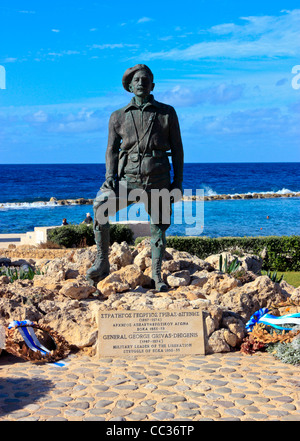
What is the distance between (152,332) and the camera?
5.57 metres

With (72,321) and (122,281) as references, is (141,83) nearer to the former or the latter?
(122,281)

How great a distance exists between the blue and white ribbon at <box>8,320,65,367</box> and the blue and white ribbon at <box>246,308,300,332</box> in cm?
236

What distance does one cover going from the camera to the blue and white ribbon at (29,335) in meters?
5.46

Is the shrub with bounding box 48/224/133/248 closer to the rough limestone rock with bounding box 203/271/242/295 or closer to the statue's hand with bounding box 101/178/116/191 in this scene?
the rough limestone rock with bounding box 203/271/242/295

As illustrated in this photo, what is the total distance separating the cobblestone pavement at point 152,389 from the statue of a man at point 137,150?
1.87 m

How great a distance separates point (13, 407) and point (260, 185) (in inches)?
2772

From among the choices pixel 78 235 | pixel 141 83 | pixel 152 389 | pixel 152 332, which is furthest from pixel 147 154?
pixel 78 235

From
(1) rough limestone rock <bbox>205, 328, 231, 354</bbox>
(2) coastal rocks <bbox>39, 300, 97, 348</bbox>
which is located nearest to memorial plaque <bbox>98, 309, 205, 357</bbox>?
(1) rough limestone rock <bbox>205, 328, 231, 354</bbox>

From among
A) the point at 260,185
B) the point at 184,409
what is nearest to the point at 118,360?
the point at 184,409

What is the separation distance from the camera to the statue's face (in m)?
6.63

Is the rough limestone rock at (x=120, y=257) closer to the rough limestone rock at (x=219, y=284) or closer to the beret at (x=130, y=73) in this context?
the rough limestone rock at (x=219, y=284)

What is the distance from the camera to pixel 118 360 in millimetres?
5379

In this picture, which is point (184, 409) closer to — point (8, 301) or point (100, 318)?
point (100, 318)

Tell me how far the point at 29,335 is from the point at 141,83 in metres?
3.40
